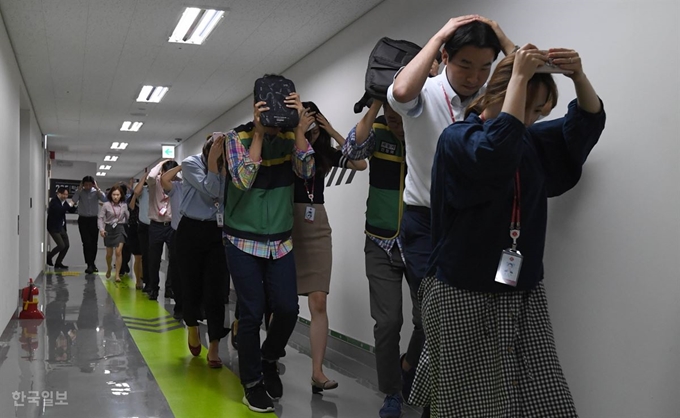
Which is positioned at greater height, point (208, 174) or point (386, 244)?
point (208, 174)

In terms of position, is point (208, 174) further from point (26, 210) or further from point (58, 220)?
point (58, 220)

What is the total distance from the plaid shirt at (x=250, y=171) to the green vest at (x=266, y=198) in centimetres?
3

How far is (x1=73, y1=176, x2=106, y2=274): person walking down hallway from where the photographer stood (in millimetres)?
12211

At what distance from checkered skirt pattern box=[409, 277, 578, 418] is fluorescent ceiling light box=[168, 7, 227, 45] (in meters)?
4.60

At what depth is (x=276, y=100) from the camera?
11.7 ft

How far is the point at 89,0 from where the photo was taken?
5.55 meters

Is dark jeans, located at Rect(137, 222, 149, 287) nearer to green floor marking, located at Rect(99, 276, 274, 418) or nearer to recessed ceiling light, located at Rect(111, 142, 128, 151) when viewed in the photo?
green floor marking, located at Rect(99, 276, 274, 418)

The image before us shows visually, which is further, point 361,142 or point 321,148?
point 321,148

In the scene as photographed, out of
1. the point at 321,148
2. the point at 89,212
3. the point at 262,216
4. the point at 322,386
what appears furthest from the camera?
the point at 89,212

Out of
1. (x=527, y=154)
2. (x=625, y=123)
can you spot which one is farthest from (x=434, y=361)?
(x=625, y=123)

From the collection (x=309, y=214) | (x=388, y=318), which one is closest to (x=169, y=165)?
(x=309, y=214)

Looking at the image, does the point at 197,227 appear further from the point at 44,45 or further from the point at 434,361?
the point at 44,45

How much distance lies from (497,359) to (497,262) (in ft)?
0.84

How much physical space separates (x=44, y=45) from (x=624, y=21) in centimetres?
614
